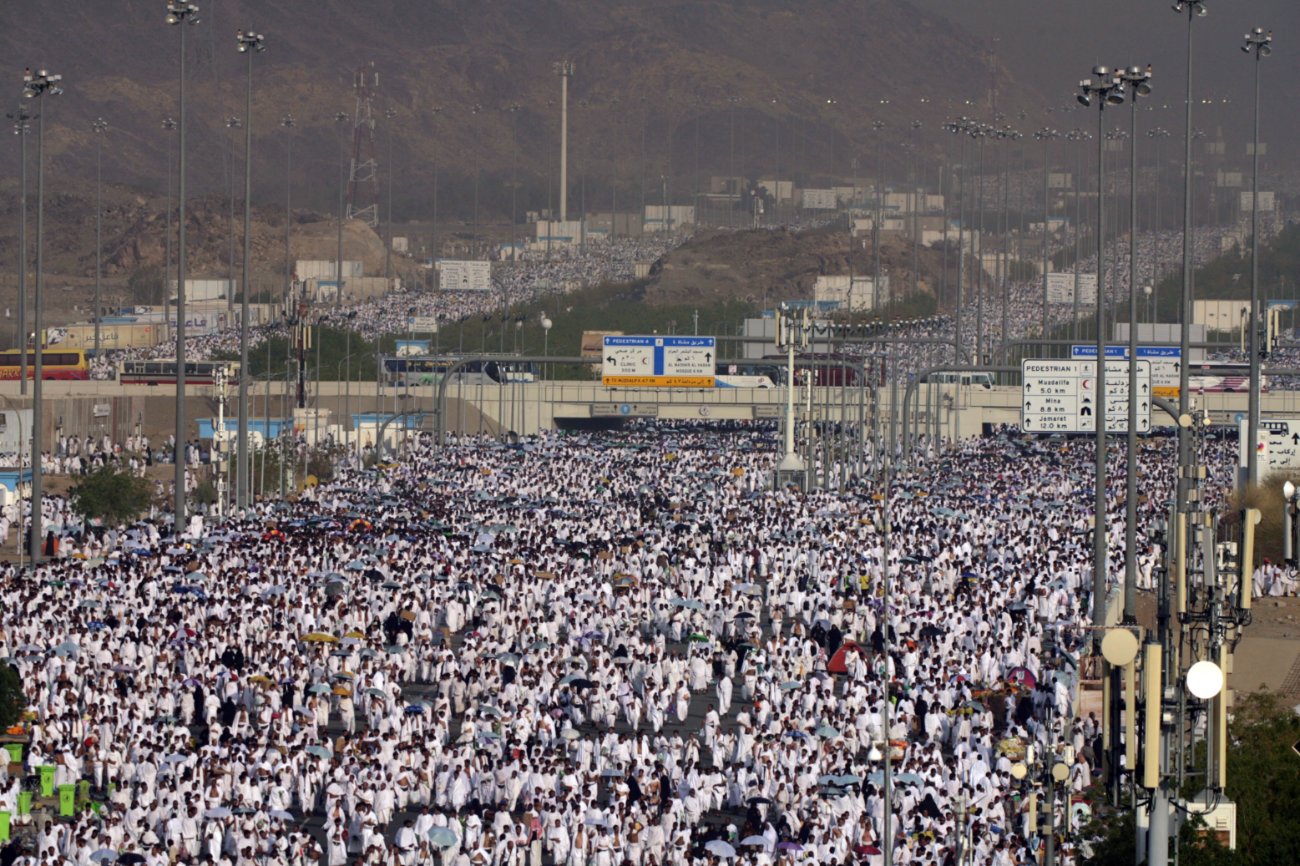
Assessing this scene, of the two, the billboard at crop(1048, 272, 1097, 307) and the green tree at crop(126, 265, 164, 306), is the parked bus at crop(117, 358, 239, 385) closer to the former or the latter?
the green tree at crop(126, 265, 164, 306)

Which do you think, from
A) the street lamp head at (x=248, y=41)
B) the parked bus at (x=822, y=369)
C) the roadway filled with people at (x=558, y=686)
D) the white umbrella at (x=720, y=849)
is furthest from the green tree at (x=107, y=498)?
the white umbrella at (x=720, y=849)

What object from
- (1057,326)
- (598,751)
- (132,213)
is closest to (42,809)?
(598,751)

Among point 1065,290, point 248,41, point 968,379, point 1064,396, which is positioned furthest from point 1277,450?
point 1065,290

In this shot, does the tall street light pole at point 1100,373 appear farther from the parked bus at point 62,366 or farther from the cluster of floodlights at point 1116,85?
the parked bus at point 62,366

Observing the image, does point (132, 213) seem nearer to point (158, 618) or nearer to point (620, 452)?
point (620, 452)

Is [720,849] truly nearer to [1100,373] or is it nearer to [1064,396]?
[1100,373]

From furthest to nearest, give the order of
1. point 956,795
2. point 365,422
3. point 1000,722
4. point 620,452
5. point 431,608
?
point 365,422 < point 620,452 < point 431,608 < point 1000,722 < point 956,795
